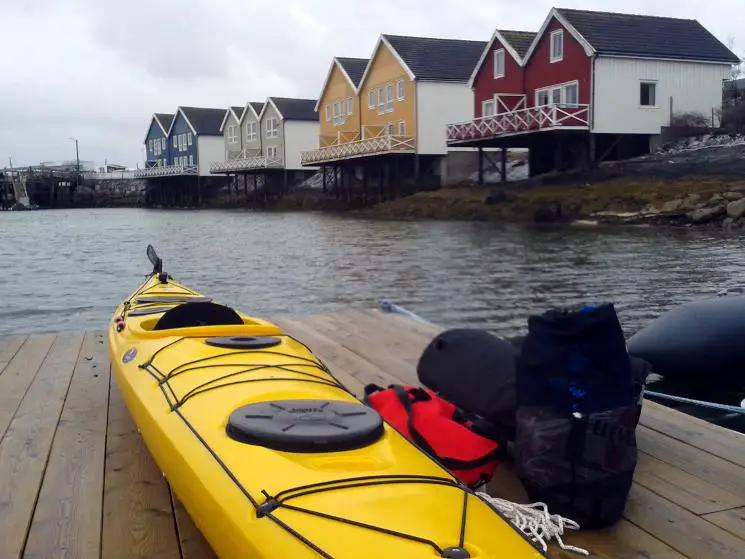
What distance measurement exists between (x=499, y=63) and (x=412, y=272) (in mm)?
18079

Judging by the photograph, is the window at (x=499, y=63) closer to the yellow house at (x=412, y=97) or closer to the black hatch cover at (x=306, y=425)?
the yellow house at (x=412, y=97)

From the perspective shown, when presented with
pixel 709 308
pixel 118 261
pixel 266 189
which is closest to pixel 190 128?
pixel 266 189

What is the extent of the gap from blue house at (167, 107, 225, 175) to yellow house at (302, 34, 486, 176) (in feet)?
60.8

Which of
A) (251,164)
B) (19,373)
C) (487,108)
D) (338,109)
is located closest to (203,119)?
(251,164)

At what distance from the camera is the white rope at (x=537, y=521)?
2.57 metres

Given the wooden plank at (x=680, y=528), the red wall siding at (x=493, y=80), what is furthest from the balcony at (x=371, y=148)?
the wooden plank at (x=680, y=528)

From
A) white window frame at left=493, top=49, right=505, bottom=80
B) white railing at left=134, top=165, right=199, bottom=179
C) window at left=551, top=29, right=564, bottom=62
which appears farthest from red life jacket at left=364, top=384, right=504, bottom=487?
white railing at left=134, top=165, right=199, bottom=179

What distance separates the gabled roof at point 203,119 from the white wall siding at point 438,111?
966 inches

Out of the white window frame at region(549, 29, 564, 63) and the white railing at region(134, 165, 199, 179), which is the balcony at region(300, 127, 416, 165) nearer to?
the white window frame at region(549, 29, 564, 63)

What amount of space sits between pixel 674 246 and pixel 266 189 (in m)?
31.7

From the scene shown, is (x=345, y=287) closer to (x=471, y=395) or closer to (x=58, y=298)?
(x=58, y=298)

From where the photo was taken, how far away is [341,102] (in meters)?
38.0

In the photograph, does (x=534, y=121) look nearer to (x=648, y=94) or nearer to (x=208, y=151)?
(x=648, y=94)

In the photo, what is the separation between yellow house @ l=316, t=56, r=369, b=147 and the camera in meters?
36.9
